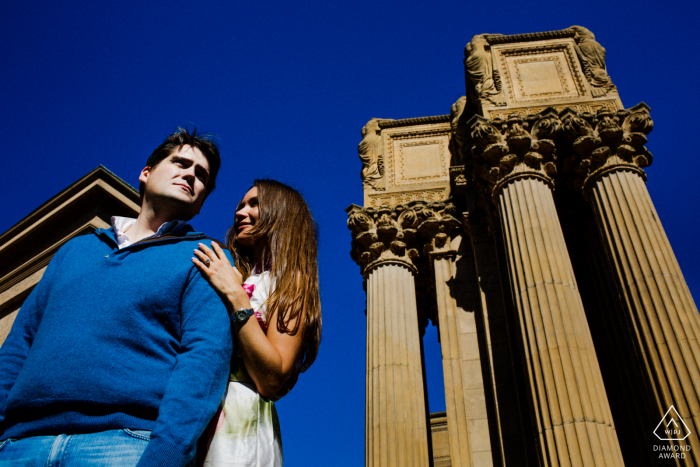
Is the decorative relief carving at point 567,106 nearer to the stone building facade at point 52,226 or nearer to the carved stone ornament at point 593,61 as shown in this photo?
the carved stone ornament at point 593,61

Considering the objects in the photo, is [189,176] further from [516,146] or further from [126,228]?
[516,146]

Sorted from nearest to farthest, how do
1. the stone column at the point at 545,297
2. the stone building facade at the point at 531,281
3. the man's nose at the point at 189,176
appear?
the man's nose at the point at 189,176 < the stone column at the point at 545,297 < the stone building facade at the point at 531,281

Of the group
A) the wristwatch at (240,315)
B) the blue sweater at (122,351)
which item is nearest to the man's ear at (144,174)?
the blue sweater at (122,351)

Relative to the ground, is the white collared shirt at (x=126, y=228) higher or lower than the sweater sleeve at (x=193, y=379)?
higher

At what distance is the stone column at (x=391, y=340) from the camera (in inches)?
449

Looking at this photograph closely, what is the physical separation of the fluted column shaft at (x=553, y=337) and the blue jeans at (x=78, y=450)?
7.44 metres

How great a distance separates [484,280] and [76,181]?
10.1 meters

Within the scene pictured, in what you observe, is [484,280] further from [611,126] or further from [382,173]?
[382,173]

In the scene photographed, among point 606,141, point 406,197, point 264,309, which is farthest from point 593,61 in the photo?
point 264,309

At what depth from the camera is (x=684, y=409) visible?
319 inches

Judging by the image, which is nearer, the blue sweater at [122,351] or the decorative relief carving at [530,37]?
the blue sweater at [122,351]

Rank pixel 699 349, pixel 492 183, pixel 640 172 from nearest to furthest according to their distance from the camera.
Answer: pixel 699 349 < pixel 640 172 < pixel 492 183

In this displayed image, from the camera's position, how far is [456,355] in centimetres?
1263

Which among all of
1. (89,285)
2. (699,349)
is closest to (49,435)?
(89,285)
